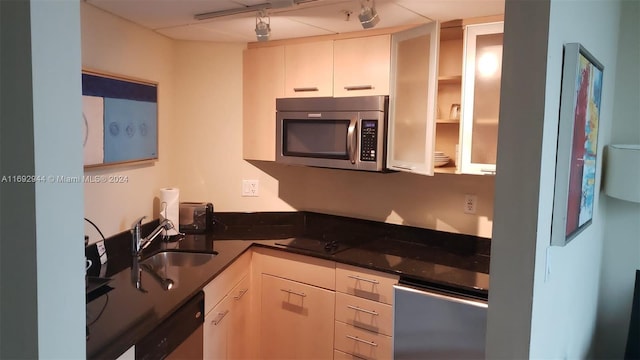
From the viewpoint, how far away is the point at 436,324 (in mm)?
2156

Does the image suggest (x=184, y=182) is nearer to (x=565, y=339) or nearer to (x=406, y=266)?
(x=406, y=266)

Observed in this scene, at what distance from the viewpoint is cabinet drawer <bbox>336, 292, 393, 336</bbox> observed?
232cm

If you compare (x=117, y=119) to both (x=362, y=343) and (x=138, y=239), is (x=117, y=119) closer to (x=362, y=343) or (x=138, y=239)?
(x=138, y=239)

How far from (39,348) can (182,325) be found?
116 cm

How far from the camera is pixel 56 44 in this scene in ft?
2.43

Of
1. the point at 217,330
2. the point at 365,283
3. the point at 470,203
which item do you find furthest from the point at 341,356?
the point at 470,203

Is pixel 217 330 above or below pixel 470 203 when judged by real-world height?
below

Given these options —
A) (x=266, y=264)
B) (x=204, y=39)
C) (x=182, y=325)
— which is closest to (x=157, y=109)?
(x=204, y=39)

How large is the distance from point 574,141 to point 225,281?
1.74 m

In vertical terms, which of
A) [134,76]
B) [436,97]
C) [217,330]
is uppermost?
[134,76]

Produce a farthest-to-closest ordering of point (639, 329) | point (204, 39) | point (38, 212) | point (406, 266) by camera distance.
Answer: point (204, 39)
point (406, 266)
point (639, 329)
point (38, 212)

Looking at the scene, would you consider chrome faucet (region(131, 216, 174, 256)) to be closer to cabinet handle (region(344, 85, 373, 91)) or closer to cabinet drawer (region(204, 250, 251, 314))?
cabinet drawer (region(204, 250, 251, 314))

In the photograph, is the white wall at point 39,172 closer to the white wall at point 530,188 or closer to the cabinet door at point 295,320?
the white wall at point 530,188

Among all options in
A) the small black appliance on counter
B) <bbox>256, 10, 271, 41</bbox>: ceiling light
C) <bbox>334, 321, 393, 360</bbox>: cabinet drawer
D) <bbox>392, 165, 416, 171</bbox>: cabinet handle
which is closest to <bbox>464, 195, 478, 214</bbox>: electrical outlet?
<bbox>392, 165, 416, 171</bbox>: cabinet handle
